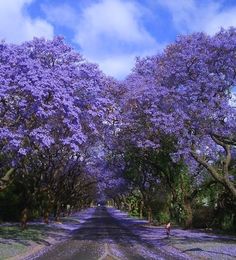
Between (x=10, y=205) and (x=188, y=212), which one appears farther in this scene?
(x=10, y=205)

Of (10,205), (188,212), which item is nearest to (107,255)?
(188,212)

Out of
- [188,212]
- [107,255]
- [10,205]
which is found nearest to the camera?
[107,255]

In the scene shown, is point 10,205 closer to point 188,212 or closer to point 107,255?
point 188,212

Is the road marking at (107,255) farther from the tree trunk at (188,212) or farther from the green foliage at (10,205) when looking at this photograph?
the green foliage at (10,205)

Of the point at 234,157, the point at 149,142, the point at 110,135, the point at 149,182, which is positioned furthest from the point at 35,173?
the point at 149,182

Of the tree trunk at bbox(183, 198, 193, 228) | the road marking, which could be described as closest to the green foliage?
the tree trunk at bbox(183, 198, 193, 228)

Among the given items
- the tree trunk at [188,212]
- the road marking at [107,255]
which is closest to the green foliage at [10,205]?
the tree trunk at [188,212]

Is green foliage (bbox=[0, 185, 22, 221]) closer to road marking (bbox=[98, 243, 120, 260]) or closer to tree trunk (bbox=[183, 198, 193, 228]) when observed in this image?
tree trunk (bbox=[183, 198, 193, 228])

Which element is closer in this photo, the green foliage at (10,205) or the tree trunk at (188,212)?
the tree trunk at (188,212)

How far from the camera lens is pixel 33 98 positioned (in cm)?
2144

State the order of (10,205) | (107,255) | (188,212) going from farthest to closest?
1. (10,205)
2. (188,212)
3. (107,255)

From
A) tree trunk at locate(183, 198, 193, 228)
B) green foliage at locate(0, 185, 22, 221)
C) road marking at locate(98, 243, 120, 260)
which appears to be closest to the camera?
road marking at locate(98, 243, 120, 260)

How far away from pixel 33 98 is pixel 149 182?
41.9 meters

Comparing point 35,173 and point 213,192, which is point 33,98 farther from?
point 213,192
